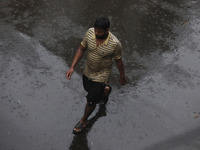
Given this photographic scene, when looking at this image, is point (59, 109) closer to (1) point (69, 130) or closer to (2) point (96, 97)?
(1) point (69, 130)

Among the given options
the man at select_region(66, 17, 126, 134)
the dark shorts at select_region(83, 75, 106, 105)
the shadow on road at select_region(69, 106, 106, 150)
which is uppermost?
the man at select_region(66, 17, 126, 134)

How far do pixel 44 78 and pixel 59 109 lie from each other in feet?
2.48

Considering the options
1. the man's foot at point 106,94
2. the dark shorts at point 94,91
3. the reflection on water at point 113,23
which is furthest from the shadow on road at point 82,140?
the reflection on water at point 113,23

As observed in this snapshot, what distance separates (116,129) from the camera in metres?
3.79

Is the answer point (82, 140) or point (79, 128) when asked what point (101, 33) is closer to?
point (79, 128)

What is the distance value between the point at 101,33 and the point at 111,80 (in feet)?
5.52

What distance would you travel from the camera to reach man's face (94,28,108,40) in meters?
3.00

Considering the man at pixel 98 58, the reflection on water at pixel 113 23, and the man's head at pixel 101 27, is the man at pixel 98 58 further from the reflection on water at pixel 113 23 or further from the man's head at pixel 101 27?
the reflection on water at pixel 113 23

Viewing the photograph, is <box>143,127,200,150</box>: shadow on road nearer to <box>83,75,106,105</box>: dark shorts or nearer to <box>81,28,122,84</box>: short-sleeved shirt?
<box>83,75,106,105</box>: dark shorts

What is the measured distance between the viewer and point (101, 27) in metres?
2.96

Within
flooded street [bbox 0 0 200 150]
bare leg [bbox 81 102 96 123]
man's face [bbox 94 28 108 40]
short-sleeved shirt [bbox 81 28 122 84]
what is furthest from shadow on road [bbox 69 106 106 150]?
man's face [bbox 94 28 108 40]

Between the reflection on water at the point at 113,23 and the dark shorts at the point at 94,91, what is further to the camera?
the reflection on water at the point at 113,23

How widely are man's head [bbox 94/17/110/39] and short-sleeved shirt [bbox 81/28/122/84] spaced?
0.11 meters

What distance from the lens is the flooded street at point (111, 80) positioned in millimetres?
3691
